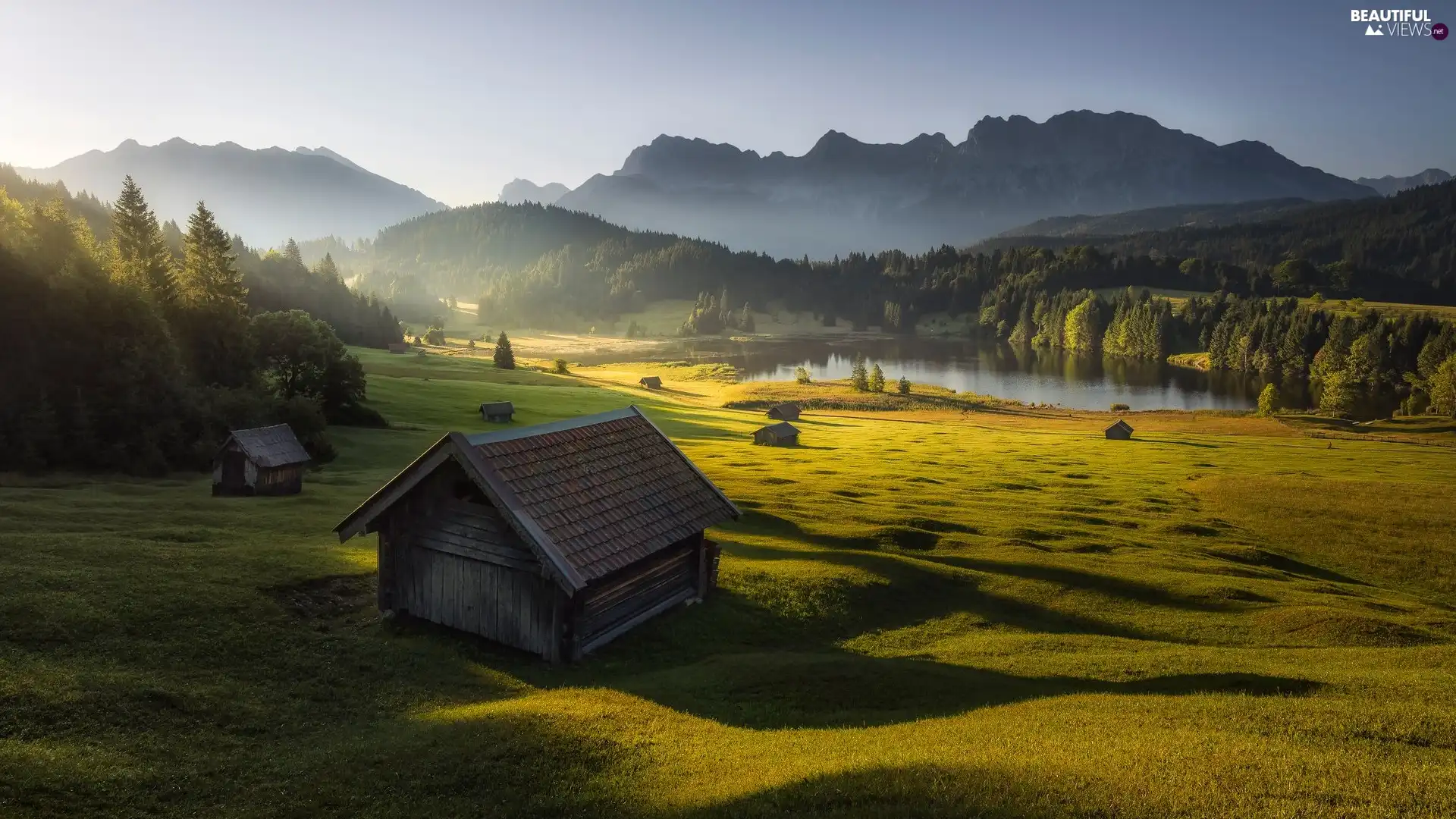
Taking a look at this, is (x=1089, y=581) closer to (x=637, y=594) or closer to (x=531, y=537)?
(x=637, y=594)

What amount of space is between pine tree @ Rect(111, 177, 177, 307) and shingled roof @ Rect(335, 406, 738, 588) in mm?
54552

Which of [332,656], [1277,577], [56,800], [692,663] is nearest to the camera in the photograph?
[56,800]

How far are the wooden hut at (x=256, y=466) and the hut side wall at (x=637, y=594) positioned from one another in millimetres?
26440

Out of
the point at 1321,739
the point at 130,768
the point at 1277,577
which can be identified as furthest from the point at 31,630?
the point at 1277,577

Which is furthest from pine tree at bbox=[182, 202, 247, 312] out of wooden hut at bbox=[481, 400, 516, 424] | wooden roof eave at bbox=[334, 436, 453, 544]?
wooden roof eave at bbox=[334, 436, 453, 544]

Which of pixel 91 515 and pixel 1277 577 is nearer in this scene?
pixel 91 515

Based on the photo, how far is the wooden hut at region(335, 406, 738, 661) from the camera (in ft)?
64.8

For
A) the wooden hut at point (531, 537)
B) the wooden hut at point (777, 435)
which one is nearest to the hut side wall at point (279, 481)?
the wooden hut at point (531, 537)

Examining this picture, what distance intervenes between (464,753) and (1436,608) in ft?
124

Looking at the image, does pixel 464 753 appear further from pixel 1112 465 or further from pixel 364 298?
pixel 364 298

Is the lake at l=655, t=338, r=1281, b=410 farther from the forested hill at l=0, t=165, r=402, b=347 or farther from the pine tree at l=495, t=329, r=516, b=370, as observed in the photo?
the forested hill at l=0, t=165, r=402, b=347

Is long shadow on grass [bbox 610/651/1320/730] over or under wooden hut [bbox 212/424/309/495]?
under

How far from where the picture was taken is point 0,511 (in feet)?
94.0

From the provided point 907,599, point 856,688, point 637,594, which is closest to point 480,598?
point 637,594
